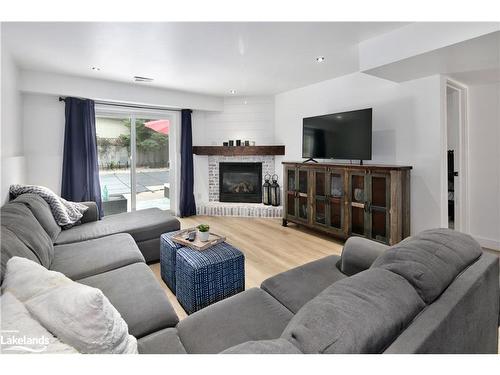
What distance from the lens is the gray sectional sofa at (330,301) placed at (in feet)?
2.43

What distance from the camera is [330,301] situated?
2.67ft

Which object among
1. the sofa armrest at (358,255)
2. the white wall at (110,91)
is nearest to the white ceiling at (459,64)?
the sofa armrest at (358,255)

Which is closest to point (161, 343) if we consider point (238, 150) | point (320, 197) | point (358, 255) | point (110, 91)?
point (358, 255)

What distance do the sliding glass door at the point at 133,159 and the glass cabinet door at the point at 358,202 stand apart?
3569 mm

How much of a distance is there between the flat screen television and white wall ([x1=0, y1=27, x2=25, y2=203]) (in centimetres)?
373

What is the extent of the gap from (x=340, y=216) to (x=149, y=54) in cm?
309

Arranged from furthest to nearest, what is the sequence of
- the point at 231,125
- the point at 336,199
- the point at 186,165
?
the point at 231,125, the point at 186,165, the point at 336,199

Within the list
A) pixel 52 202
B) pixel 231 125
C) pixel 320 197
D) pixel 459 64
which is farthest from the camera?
pixel 231 125

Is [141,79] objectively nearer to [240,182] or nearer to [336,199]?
[240,182]

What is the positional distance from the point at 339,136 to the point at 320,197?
898mm

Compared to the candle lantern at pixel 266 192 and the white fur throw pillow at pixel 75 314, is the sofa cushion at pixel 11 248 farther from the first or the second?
the candle lantern at pixel 266 192

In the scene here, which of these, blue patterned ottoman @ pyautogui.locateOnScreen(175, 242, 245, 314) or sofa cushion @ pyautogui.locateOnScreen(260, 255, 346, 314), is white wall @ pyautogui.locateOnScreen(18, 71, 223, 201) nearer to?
blue patterned ottoman @ pyautogui.locateOnScreen(175, 242, 245, 314)
